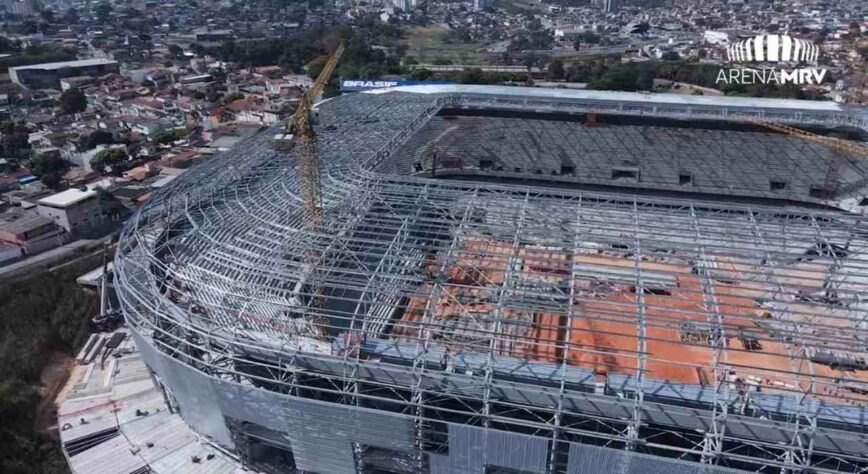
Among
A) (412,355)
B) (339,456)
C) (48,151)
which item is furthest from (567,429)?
(48,151)

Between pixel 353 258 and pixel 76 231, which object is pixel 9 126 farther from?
pixel 353 258

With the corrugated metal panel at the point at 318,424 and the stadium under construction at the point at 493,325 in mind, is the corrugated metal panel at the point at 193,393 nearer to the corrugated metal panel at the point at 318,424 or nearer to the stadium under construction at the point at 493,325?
the stadium under construction at the point at 493,325

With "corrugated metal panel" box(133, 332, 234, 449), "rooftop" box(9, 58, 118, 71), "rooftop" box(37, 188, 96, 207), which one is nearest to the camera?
"corrugated metal panel" box(133, 332, 234, 449)

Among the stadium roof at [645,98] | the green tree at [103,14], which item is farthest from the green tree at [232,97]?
the green tree at [103,14]

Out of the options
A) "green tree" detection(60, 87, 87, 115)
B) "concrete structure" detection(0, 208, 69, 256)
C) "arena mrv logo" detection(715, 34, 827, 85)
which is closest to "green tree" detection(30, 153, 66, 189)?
"concrete structure" detection(0, 208, 69, 256)

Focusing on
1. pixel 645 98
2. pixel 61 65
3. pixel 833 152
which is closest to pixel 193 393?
pixel 645 98

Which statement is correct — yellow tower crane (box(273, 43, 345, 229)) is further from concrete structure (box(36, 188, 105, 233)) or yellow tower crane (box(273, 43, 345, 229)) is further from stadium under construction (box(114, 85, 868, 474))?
concrete structure (box(36, 188, 105, 233))

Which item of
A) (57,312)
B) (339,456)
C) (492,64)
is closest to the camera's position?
(339,456)
